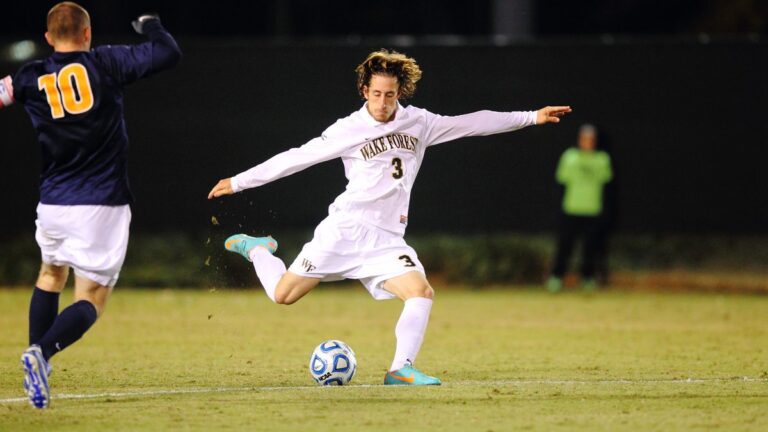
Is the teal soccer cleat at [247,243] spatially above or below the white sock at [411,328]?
above

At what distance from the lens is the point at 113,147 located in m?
7.54

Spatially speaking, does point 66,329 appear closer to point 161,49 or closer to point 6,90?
point 6,90

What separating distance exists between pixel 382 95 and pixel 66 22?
2005 mm

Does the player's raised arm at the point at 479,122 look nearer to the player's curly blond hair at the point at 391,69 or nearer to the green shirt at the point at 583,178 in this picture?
the player's curly blond hair at the point at 391,69

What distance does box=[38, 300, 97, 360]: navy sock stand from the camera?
7.38m

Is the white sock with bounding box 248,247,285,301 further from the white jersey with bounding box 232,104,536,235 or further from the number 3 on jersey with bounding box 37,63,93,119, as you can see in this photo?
the number 3 on jersey with bounding box 37,63,93,119

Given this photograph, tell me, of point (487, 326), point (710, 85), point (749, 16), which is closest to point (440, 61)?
point (710, 85)

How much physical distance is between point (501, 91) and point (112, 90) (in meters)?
9.19

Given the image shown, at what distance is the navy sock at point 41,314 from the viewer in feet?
25.1

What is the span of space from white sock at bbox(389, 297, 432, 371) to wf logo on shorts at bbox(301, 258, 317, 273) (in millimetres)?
646

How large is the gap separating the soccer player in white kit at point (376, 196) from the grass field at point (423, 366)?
0.58m

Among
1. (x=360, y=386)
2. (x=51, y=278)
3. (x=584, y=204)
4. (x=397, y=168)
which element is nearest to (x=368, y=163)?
(x=397, y=168)

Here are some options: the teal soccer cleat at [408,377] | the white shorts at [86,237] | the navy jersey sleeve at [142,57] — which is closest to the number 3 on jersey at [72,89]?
the navy jersey sleeve at [142,57]

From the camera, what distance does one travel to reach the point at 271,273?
29.0 ft
